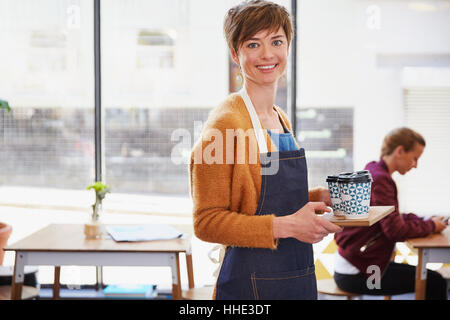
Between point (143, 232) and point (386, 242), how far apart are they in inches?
49.6

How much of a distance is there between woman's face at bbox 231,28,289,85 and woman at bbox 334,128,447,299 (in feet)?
4.77

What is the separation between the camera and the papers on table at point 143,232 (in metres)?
2.53

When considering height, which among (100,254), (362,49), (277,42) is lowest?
(100,254)

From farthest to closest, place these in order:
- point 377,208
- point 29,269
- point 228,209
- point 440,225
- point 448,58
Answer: point 448,58
point 29,269
point 440,225
point 377,208
point 228,209

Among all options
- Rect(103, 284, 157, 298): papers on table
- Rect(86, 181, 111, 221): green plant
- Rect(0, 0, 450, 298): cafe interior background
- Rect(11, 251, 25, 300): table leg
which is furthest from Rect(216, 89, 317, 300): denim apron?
Rect(0, 0, 450, 298): cafe interior background

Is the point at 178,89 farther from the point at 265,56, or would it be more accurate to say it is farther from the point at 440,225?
the point at 265,56

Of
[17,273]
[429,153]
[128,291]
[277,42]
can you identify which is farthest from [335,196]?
[429,153]

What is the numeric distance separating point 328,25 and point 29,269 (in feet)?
8.34

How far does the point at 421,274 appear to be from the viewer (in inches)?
95.7

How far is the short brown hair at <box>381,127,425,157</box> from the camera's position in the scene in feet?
8.92

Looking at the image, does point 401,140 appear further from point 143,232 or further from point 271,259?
point 271,259

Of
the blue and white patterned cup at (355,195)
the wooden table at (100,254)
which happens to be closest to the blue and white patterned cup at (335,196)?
the blue and white patterned cup at (355,195)

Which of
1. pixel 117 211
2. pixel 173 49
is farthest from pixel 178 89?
pixel 117 211
